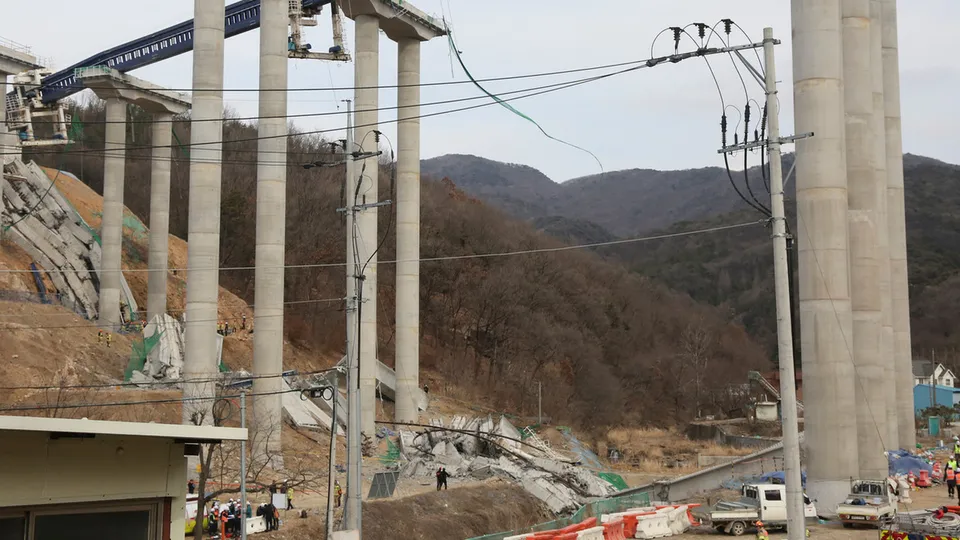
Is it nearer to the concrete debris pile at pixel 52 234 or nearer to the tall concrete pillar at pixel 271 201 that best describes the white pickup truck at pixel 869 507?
the tall concrete pillar at pixel 271 201

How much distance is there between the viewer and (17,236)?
2544 inches

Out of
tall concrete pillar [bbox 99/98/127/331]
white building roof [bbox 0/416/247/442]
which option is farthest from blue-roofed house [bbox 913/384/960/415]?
white building roof [bbox 0/416/247/442]

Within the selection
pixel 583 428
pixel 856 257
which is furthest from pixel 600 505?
pixel 583 428

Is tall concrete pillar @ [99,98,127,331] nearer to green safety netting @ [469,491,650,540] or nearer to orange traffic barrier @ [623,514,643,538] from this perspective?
green safety netting @ [469,491,650,540]

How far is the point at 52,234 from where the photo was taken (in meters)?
66.9

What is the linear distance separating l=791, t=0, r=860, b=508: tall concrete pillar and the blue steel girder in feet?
94.8

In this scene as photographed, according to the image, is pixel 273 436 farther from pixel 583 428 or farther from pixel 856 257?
pixel 583 428

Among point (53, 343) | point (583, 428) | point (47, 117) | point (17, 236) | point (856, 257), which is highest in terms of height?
point (47, 117)

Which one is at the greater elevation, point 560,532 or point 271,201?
point 271,201

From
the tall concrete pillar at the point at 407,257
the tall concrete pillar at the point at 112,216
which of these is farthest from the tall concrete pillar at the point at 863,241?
the tall concrete pillar at the point at 112,216

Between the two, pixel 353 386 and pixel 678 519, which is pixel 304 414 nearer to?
pixel 678 519

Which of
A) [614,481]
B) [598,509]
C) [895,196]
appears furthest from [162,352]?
[895,196]

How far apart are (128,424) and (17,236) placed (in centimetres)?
5906

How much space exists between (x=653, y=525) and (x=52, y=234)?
50643mm
